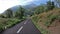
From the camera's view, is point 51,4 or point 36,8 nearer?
point 51,4

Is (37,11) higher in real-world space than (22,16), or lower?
higher

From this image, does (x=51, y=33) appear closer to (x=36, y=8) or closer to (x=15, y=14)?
(x=36, y=8)

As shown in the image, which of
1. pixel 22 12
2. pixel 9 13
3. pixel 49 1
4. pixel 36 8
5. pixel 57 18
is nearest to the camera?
pixel 57 18

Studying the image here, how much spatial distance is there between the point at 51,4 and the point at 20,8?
37.4 m

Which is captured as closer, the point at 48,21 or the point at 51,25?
the point at 51,25

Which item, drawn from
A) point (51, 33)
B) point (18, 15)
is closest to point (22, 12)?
point (18, 15)

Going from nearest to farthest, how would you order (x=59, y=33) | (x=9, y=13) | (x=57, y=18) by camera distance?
A: (x=59, y=33)
(x=57, y=18)
(x=9, y=13)

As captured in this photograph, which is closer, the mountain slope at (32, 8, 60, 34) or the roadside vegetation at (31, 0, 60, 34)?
the mountain slope at (32, 8, 60, 34)

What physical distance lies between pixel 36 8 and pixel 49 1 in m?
7.54

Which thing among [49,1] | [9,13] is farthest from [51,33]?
[9,13]

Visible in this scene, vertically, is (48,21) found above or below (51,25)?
below

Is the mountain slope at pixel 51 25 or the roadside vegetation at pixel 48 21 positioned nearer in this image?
the mountain slope at pixel 51 25

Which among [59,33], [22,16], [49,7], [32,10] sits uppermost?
[59,33]

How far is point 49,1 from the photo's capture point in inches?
1666
